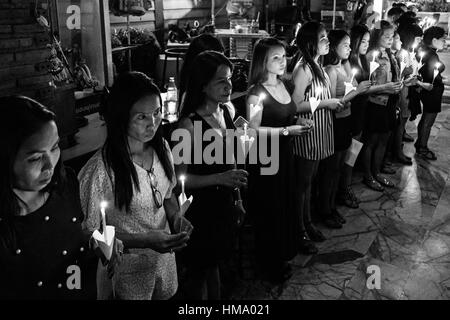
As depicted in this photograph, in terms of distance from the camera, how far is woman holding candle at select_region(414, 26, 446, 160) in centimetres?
678

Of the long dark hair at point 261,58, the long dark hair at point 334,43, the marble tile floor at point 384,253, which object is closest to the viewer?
the long dark hair at point 261,58

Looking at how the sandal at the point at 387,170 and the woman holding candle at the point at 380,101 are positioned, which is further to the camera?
the sandal at the point at 387,170

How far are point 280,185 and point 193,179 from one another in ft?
3.57

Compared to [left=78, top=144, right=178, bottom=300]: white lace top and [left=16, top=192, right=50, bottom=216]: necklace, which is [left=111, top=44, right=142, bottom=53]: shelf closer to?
[left=78, top=144, right=178, bottom=300]: white lace top

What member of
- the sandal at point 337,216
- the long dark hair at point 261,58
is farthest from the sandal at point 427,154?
the long dark hair at point 261,58

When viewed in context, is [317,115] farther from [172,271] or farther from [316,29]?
[172,271]

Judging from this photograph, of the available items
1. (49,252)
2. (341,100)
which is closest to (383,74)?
(341,100)

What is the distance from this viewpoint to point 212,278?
3.18m

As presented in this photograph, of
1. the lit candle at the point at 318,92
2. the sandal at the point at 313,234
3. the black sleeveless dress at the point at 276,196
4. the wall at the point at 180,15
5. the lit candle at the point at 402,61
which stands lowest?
the sandal at the point at 313,234

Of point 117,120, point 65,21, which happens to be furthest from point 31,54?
point 65,21

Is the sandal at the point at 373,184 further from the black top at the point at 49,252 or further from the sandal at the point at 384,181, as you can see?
the black top at the point at 49,252

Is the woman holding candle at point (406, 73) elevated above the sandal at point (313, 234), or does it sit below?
above

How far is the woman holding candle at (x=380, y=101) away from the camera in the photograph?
567cm

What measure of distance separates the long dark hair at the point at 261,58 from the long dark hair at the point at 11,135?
2343mm
